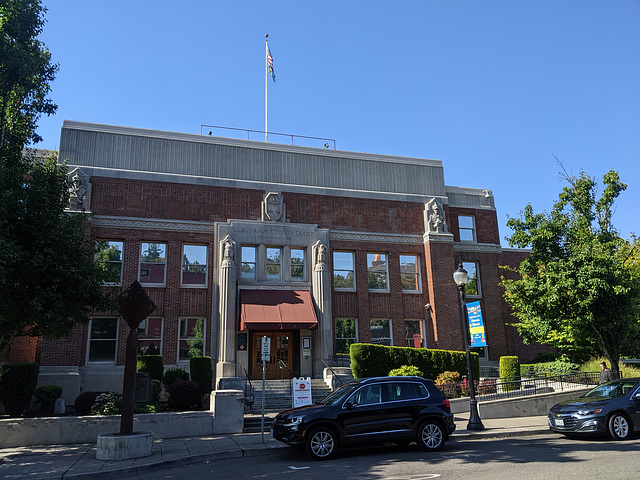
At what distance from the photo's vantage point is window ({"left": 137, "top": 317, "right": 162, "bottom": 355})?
890 inches

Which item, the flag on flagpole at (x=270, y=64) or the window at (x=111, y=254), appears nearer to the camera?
the window at (x=111, y=254)

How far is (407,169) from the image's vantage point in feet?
93.6

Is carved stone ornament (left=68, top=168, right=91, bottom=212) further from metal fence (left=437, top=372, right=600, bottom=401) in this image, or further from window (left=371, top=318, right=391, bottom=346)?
metal fence (left=437, top=372, right=600, bottom=401)

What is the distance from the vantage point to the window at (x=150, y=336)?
22.6 meters

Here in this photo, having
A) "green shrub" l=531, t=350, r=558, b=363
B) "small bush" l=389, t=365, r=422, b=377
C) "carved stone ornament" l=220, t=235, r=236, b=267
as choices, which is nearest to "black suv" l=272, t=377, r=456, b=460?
"small bush" l=389, t=365, r=422, b=377

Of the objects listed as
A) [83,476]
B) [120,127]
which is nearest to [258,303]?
[120,127]

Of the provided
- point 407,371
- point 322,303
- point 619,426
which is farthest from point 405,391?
point 322,303

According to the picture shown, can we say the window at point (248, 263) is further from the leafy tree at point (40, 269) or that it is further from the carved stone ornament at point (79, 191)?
the leafy tree at point (40, 269)

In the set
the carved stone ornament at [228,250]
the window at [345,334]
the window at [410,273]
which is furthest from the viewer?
the window at [410,273]

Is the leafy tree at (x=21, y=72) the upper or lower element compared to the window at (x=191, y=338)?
upper

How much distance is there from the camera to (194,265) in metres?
24.2

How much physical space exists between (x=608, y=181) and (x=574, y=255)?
8473 mm

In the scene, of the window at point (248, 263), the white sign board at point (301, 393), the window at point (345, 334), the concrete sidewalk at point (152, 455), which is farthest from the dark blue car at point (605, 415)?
the window at point (248, 263)

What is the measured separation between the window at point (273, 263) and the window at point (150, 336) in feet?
18.7
